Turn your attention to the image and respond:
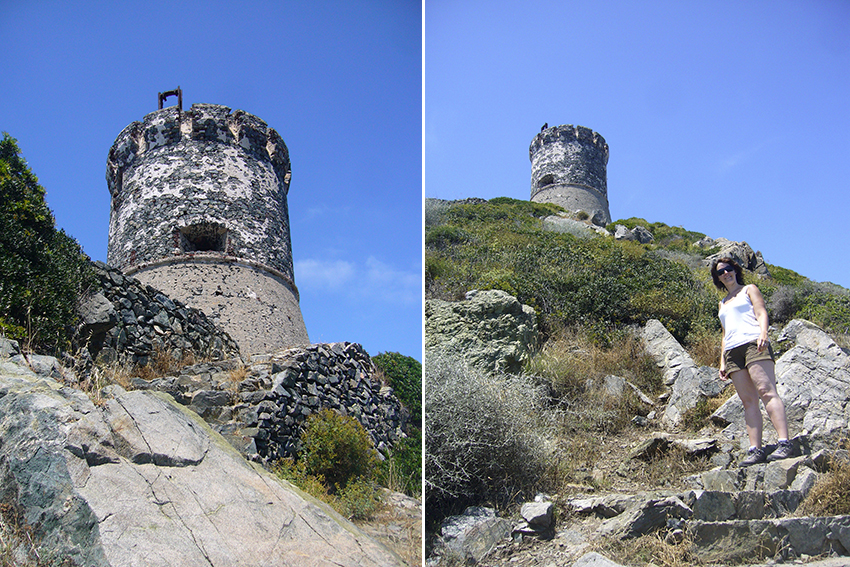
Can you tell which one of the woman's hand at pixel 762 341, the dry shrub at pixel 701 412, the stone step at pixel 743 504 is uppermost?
the woman's hand at pixel 762 341

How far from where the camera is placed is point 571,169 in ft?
87.1

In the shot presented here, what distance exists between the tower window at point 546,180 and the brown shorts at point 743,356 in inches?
917

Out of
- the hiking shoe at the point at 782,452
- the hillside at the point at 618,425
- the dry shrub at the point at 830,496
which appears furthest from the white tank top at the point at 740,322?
the dry shrub at the point at 830,496

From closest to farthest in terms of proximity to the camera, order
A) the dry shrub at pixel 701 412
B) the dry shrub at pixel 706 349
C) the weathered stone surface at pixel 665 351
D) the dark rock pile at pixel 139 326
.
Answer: the dry shrub at pixel 701 412, the weathered stone surface at pixel 665 351, the dark rock pile at pixel 139 326, the dry shrub at pixel 706 349

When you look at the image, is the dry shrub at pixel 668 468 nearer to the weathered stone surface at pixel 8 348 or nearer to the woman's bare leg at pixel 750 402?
the woman's bare leg at pixel 750 402

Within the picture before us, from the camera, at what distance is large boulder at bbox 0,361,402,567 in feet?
9.52

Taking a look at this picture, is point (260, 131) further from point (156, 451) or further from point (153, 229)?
point (156, 451)

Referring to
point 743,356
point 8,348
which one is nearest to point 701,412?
point 743,356

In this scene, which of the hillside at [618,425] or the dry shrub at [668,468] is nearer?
the hillside at [618,425]

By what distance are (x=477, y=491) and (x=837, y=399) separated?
9.95ft

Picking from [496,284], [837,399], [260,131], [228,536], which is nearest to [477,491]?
[228,536]

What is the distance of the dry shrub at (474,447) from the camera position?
415 cm

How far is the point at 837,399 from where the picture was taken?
4781 mm

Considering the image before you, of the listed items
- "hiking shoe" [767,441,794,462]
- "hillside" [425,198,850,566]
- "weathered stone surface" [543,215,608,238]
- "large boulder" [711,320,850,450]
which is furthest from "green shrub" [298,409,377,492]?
"weathered stone surface" [543,215,608,238]
